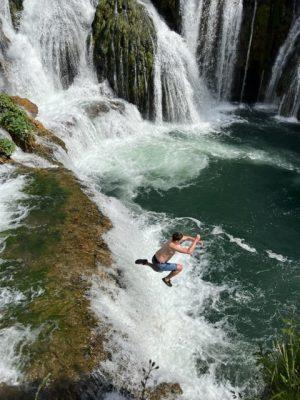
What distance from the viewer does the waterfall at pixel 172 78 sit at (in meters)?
20.0

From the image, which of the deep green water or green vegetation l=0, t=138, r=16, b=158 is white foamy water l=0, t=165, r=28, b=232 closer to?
green vegetation l=0, t=138, r=16, b=158

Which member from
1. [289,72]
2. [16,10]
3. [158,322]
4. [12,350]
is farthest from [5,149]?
[289,72]

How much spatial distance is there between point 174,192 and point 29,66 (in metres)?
9.62

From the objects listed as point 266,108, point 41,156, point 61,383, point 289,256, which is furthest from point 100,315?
point 266,108

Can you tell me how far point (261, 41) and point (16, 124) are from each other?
44.2 feet

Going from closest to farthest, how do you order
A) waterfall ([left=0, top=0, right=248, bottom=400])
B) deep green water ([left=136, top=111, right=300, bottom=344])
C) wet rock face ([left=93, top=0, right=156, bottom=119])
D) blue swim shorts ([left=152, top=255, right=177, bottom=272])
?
1. waterfall ([left=0, top=0, right=248, bottom=400])
2. blue swim shorts ([left=152, top=255, right=177, bottom=272])
3. deep green water ([left=136, top=111, right=300, bottom=344])
4. wet rock face ([left=93, top=0, right=156, bottom=119])

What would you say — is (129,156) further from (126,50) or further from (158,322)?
(158,322)

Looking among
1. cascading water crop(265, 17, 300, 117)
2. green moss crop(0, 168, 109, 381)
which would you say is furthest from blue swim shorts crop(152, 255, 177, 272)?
cascading water crop(265, 17, 300, 117)

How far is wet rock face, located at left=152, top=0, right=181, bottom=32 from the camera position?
69.3ft

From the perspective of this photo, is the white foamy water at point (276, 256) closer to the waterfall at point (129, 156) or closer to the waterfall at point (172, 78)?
the waterfall at point (129, 156)

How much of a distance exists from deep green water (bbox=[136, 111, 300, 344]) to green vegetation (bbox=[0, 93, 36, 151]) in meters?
4.05

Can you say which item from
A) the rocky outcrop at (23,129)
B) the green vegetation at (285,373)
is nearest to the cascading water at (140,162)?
the rocky outcrop at (23,129)

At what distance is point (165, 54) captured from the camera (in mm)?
20047

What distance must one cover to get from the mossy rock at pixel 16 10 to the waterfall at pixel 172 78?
18.6 ft
